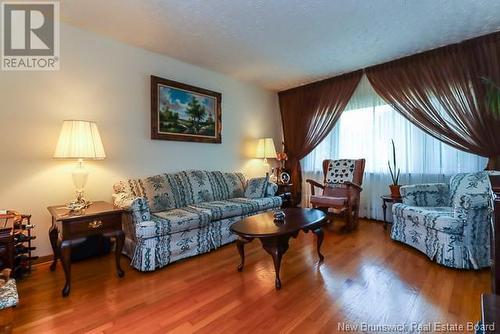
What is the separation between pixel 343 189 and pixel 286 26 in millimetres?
2371

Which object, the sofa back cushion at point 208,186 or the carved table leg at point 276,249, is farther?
the sofa back cushion at point 208,186

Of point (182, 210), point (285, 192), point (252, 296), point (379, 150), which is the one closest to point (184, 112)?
point (182, 210)

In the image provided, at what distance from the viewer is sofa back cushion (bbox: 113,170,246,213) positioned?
8.94ft

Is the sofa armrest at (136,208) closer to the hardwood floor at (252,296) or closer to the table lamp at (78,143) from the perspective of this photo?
the table lamp at (78,143)

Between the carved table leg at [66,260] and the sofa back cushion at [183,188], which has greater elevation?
the sofa back cushion at [183,188]

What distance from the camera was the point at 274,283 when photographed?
1.95 meters

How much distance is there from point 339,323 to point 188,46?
308 centimetres

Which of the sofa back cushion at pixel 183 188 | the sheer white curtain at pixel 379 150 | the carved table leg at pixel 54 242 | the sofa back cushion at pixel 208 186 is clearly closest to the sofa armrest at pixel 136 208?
the sofa back cushion at pixel 183 188

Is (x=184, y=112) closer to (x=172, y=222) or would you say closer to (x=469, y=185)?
(x=172, y=222)

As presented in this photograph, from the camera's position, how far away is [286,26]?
249 centimetres

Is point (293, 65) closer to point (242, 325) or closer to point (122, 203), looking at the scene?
point (122, 203)

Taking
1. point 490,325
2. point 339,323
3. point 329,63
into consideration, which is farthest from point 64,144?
point 329,63

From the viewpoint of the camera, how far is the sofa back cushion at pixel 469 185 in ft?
7.30

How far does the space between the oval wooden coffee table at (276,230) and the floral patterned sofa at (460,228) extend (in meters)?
1.04
